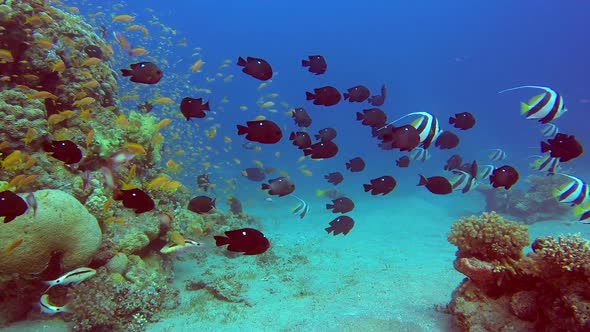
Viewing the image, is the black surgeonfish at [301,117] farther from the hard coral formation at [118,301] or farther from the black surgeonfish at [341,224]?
the hard coral formation at [118,301]

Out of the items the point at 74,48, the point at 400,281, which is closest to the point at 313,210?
the point at 400,281

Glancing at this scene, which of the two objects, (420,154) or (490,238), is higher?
(420,154)

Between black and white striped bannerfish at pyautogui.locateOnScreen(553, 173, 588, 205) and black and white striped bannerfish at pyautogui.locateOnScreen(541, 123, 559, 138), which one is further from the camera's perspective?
black and white striped bannerfish at pyautogui.locateOnScreen(541, 123, 559, 138)

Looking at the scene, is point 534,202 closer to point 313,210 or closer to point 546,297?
point 313,210

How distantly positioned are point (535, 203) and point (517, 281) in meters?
14.5

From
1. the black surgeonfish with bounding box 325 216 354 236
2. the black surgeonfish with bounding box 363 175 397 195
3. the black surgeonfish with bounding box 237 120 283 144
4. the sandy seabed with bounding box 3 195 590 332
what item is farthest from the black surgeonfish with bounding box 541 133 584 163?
the black surgeonfish with bounding box 325 216 354 236

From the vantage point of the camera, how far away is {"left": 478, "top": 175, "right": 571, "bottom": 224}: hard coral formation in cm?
1605

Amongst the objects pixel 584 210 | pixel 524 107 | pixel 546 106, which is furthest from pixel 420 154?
pixel 546 106

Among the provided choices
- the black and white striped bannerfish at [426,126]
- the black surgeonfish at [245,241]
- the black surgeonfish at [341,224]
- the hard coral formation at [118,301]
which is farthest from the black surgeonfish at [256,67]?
the hard coral formation at [118,301]

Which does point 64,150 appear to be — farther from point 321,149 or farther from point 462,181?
point 462,181

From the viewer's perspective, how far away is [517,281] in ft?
15.4

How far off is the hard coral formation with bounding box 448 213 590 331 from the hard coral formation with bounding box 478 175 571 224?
506 inches

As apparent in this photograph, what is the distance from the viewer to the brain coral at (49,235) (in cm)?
519

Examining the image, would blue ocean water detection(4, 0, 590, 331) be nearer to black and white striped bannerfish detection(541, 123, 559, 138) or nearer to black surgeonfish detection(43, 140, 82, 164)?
black and white striped bannerfish detection(541, 123, 559, 138)
